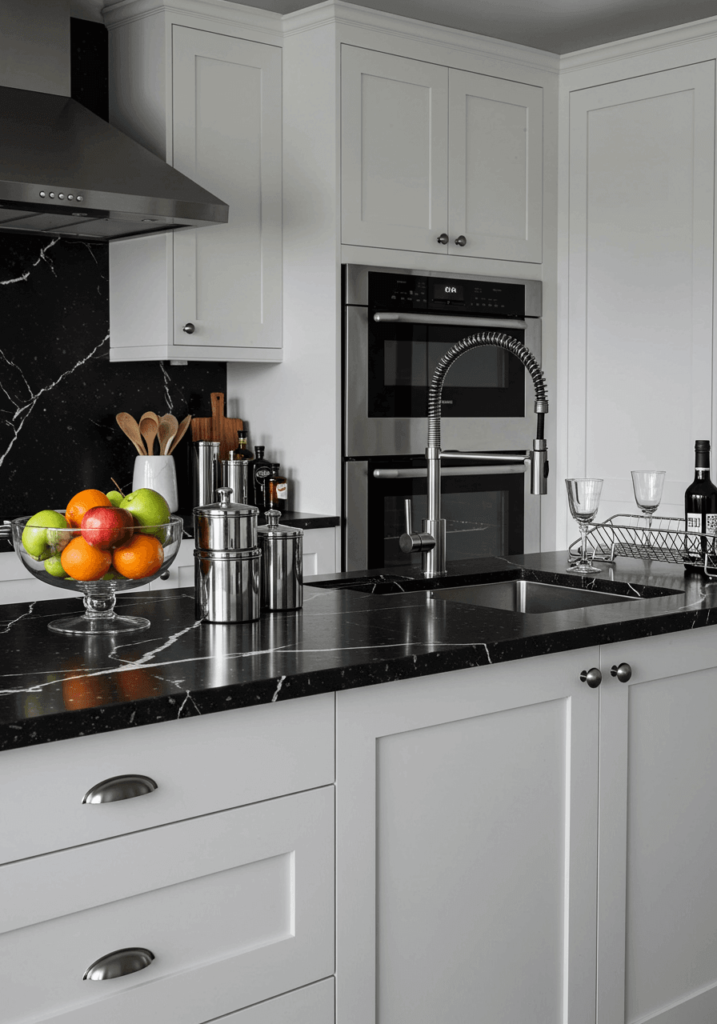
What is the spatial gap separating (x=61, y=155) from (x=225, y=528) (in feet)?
5.17

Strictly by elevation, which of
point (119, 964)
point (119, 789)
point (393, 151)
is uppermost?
point (393, 151)

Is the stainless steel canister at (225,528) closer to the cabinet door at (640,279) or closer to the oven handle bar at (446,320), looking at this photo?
the oven handle bar at (446,320)

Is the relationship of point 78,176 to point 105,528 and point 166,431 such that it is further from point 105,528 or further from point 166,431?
point 105,528

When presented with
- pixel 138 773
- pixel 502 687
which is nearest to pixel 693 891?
pixel 502 687

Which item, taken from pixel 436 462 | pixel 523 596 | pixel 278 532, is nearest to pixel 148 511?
pixel 278 532

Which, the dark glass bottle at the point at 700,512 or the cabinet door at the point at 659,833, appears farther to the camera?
the dark glass bottle at the point at 700,512

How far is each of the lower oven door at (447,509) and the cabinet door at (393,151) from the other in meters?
0.72

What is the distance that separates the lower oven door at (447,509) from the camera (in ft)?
11.6

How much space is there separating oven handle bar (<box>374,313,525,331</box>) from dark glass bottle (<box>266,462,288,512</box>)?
587 millimetres

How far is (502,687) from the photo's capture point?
5.70ft

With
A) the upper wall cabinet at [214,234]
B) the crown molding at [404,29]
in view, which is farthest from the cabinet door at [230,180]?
the crown molding at [404,29]

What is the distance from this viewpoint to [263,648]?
1.63 m

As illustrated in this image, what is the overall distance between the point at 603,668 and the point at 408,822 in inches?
17.7

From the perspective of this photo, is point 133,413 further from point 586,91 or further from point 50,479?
point 586,91
